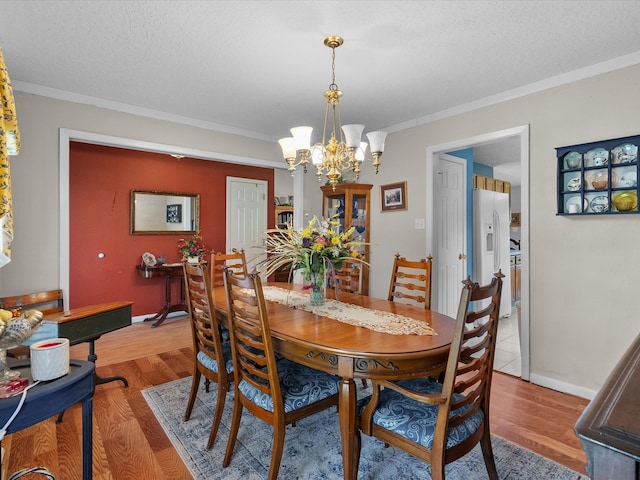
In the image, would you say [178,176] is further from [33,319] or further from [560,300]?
[560,300]

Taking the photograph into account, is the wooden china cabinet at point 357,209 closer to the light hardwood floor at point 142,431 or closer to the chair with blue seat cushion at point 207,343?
the light hardwood floor at point 142,431

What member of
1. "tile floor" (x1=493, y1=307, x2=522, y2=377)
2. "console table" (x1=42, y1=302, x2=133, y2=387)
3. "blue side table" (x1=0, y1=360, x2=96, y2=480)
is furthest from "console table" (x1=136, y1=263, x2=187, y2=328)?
"tile floor" (x1=493, y1=307, x2=522, y2=377)

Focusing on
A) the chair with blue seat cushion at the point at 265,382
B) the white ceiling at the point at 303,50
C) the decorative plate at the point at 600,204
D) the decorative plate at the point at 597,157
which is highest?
the white ceiling at the point at 303,50

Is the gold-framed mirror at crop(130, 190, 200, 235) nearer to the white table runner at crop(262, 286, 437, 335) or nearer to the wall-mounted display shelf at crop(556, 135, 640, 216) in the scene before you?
the white table runner at crop(262, 286, 437, 335)

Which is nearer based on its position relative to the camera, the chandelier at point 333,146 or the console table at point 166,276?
the chandelier at point 333,146

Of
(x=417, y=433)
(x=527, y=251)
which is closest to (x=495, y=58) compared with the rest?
(x=527, y=251)

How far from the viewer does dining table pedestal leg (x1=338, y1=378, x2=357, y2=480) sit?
4.87ft

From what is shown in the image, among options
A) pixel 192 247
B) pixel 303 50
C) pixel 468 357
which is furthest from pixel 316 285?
pixel 192 247

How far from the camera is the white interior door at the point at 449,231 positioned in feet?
12.6

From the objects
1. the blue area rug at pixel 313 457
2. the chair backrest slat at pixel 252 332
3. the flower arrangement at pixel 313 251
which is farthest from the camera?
the flower arrangement at pixel 313 251

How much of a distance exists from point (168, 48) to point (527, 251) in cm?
306

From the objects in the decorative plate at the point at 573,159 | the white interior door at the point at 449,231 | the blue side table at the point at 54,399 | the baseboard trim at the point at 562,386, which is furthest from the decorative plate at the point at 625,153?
the blue side table at the point at 54,399

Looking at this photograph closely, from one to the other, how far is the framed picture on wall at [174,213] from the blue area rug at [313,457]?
11.1 ft

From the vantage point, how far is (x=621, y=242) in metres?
2.46
